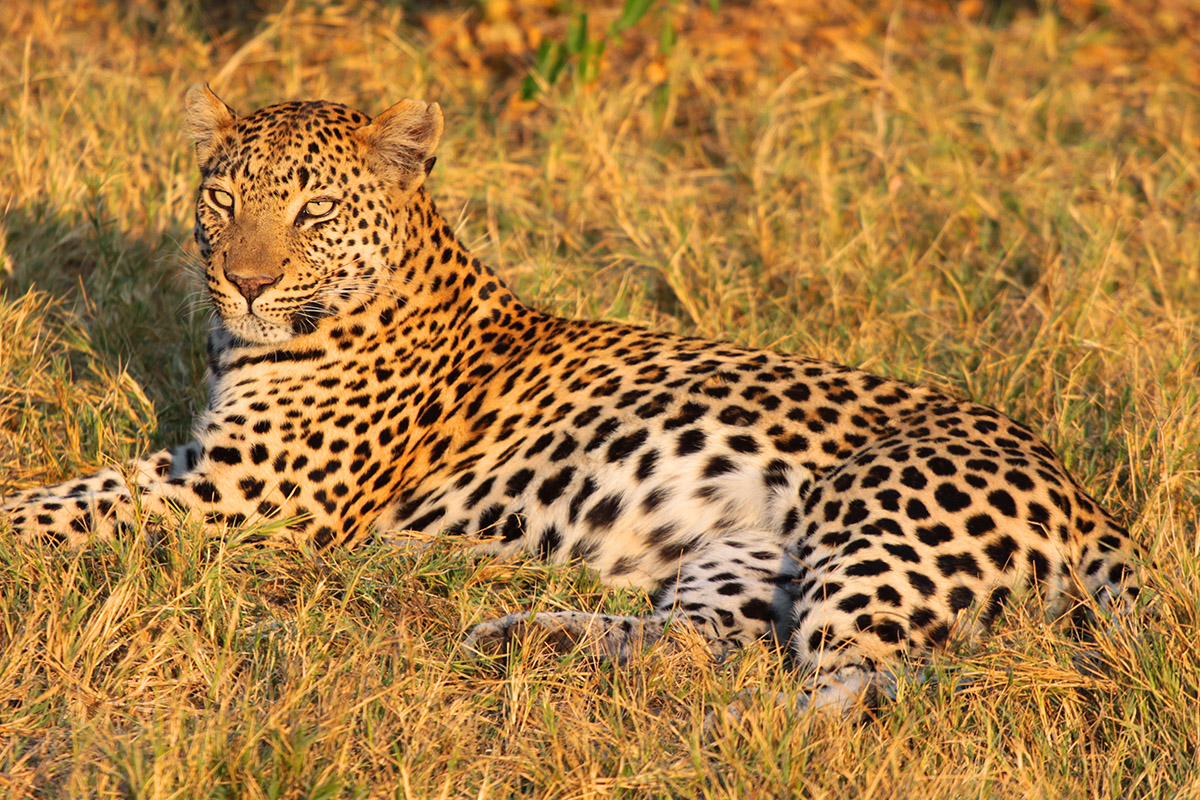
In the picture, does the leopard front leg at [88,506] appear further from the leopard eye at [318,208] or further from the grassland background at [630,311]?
the leopard eye at [318,208]

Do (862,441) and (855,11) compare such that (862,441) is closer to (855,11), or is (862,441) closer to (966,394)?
(966,394)

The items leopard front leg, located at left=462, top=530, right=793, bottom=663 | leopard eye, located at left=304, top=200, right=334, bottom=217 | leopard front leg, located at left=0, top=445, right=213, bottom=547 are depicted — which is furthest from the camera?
leopard eye, located at left=304, top=200, right=334, bottom=217

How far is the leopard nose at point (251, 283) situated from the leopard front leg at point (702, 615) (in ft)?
4.84

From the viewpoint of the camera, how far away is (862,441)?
4.65 meters

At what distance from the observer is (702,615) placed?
14.4ft

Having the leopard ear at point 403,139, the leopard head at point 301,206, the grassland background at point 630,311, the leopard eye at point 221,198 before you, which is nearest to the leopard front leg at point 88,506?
the grassland background at point 630,311

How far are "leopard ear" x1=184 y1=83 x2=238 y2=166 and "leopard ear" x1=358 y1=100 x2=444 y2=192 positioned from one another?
1.73ft

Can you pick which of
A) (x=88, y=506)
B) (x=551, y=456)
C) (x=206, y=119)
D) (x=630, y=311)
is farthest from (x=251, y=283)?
(x=630, y=311)

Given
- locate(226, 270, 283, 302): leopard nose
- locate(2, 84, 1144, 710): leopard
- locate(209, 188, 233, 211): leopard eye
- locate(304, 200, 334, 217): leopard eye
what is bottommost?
locate(2, 84, 1144, 710): leopard

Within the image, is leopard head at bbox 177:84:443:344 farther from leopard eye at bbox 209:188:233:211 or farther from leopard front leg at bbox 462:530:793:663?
leopard front leg at bbox 462:530:793:663

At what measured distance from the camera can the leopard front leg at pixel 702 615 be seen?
419cm

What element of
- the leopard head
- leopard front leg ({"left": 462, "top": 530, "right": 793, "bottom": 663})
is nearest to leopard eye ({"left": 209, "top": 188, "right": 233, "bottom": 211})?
the leopard head

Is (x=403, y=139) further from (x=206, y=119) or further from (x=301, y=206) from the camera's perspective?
(x=206, y=119)

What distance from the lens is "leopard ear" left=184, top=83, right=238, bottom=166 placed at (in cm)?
498
